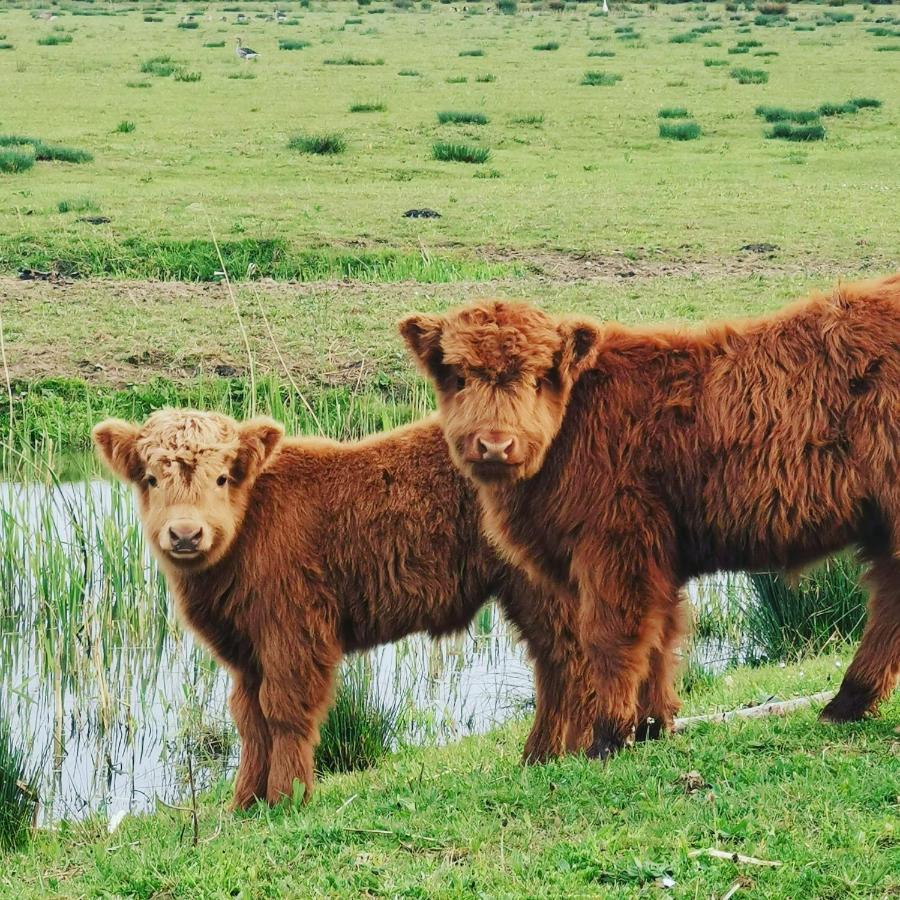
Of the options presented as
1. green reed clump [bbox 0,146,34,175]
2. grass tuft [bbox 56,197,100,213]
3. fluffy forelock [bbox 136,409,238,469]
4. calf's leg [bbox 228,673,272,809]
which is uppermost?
fluffy forelock [bbox 136,409,238,469]

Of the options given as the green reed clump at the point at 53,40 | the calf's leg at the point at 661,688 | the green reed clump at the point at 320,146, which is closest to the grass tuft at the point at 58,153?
the green reed clump at the point at 320,146

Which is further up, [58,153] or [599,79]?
[58,153]

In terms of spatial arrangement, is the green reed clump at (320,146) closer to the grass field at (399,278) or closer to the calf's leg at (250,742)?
the grass field at (399,278)

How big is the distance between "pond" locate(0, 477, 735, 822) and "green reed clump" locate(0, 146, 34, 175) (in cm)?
1337

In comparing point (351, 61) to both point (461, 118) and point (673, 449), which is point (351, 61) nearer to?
point (461, 118)

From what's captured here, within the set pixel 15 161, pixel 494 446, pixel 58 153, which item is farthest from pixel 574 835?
pixel 58 153

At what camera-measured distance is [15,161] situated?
70.6 ft

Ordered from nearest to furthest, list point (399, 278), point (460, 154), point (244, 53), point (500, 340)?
point (500, 340), point (399, 278), point (460, 154), point (244, 53)

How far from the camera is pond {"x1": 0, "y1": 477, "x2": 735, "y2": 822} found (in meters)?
7.71

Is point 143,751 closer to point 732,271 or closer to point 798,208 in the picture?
point 732,271

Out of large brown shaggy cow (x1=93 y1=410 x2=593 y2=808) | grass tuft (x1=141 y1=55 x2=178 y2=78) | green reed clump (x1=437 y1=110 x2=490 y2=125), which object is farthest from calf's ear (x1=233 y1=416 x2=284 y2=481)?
grass tuft (x1=141 y1=55 x2=178 y2=78)

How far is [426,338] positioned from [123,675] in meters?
3.37

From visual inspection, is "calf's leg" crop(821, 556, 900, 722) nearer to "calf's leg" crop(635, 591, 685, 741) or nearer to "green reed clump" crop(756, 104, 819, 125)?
"calf's leg" crop(635, 591, 685, 741)

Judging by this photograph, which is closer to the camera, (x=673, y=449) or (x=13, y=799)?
(x=673, y=449)
